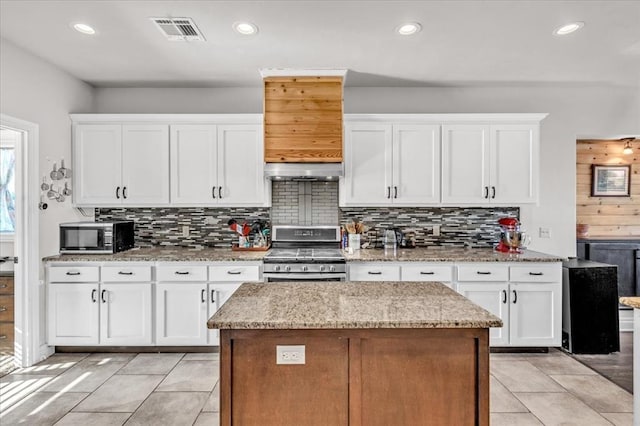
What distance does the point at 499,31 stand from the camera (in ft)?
9.29

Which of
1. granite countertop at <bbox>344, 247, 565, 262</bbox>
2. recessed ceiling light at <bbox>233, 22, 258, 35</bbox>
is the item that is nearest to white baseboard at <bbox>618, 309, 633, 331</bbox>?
granite countertop at <bbox>344, 247, 565, 262</bbox>

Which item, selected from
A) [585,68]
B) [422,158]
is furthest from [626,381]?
[585,68]

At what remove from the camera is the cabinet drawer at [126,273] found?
347cm

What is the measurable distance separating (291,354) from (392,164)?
263cm

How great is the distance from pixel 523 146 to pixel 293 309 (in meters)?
3.19

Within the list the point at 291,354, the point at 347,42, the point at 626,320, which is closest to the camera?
the point at 291,354

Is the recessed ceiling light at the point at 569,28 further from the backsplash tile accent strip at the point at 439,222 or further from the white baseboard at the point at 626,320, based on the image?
the white baseboard at the point at 626,320

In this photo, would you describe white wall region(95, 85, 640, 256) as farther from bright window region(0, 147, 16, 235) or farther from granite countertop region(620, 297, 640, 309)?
granite countertop region(620, 297, 640, 309)

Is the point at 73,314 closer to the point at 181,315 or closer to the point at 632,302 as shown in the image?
the point at 181,315

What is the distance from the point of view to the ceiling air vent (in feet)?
8.70

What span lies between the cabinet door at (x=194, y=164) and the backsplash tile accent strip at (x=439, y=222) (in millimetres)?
1428

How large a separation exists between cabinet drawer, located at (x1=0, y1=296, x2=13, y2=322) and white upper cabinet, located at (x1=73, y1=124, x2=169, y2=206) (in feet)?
3.40

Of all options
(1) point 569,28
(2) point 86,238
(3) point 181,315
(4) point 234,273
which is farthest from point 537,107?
(2) point 86,238

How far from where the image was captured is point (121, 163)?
3.82 metres
